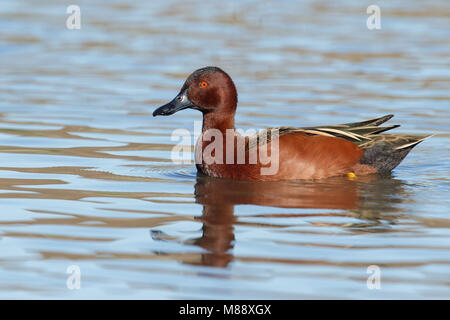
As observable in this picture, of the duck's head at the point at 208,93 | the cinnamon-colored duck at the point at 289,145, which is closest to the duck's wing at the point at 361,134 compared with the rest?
the cinnamon-colored duck at the point at 289,145

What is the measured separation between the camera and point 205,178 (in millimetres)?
9422

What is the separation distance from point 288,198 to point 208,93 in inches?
69.0

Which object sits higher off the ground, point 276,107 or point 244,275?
point 276,107

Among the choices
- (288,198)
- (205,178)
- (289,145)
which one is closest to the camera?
(288,198)

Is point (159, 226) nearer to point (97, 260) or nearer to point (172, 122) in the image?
point (97, 260)

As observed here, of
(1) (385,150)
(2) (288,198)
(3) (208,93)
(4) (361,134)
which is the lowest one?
(2) (288,198)

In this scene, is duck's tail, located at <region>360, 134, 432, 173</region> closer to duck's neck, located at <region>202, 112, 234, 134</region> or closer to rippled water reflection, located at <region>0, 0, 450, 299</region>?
rippled water reflection, located at <region>0, 0, 450, 299</region>

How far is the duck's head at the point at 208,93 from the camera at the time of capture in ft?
31.8

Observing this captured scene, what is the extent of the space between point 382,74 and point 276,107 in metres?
3.06

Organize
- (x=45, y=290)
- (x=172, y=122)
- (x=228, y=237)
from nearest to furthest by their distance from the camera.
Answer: (x=45, y=290)
(x=228, y=237)
(x=172, y=122)

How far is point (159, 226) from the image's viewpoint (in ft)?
24.3

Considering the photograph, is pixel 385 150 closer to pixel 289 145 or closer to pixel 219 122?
pixel 289 145

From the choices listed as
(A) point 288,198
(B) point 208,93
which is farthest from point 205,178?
(A) point 288,198

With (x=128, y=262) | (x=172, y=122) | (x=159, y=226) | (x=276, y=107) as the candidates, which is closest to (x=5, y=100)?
(x=172, y=122)
